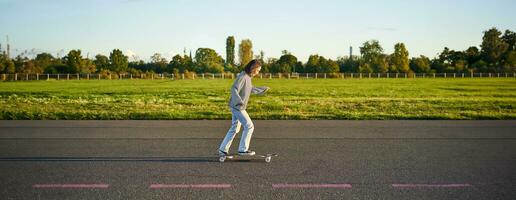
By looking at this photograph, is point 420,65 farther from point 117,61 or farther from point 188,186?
point 188,186

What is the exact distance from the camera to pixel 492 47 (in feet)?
383

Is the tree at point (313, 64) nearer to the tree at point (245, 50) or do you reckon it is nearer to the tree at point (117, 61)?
the tree at point (245, 50)

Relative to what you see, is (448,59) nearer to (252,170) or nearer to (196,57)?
(196,57)

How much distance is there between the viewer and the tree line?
9112 centimetres

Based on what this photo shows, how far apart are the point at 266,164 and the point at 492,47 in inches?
4841

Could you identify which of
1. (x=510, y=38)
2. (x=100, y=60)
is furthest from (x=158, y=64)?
(x=510, y=38)

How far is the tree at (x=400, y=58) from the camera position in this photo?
10169 centimetres

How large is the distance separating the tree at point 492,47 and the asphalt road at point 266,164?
102m

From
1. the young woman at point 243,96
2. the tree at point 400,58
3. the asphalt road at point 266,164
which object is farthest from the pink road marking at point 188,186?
the tree at point 400,58

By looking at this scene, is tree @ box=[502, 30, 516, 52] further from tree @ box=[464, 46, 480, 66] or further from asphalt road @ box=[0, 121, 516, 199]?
asphalt road @ box=[0, 121, 516, 199]

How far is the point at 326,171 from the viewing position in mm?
6840

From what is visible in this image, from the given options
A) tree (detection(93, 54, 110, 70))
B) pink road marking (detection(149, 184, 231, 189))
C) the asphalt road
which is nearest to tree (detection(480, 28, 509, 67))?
tree (detection(93, 54, 110, 70))

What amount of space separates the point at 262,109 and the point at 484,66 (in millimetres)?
92697

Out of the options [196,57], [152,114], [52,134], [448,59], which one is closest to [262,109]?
[152,114]
